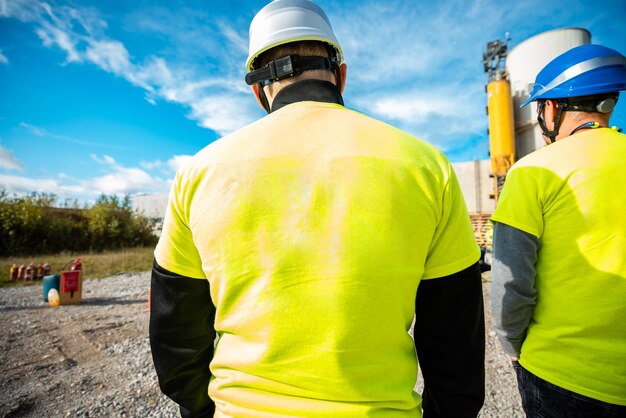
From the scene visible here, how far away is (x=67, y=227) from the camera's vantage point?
19.8 m

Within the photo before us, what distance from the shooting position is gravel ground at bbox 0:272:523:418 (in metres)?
3.11

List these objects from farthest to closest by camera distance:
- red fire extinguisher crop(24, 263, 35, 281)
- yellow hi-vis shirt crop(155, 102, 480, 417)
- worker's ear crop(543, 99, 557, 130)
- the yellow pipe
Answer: the yellow pipe < red fire extinguisher crop(24, 263, 35, 281) < worker's ear crop(543, 99, 557, 130) < yellow hi-vis shirt crop(155, 102, 480, 417)

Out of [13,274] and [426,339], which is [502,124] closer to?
[426,339]

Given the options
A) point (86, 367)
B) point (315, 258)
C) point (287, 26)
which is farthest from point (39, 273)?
point (315, 258)

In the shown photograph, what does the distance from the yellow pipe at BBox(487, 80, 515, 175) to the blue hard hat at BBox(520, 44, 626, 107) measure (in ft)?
54.9

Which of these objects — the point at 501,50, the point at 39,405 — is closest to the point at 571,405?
the point at 39,405

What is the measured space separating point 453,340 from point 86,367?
15.9 feet

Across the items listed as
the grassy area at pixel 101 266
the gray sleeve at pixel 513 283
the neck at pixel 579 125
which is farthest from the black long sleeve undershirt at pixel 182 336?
the grassy area at pixel 101 266

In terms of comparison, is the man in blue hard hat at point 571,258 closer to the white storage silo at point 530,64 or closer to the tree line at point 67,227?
the white storage silo at point 530,64

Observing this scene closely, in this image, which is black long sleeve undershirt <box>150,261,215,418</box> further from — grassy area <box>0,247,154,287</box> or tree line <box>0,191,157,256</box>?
tree line <box>0,191,157,256</box>

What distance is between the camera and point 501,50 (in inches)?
707

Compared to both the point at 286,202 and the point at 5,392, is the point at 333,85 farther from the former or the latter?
the point at 5,392

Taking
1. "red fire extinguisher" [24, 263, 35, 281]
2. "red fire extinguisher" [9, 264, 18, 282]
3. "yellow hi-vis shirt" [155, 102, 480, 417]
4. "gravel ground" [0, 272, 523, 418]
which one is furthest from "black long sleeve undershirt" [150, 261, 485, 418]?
"red fire extinguisher" [9, 264, 18, 282]

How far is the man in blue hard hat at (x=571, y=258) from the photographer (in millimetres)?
1303
